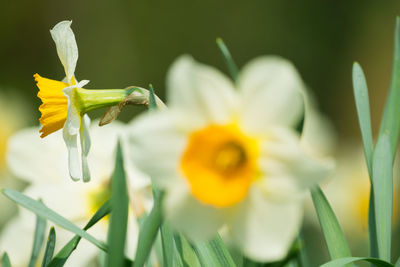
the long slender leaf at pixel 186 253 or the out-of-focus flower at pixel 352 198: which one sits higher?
the long slender leaf at pixel 186 253

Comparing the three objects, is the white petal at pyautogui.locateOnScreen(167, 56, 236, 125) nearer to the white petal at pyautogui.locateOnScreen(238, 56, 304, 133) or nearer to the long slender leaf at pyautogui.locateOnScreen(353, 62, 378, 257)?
the white petal at pyautogui.locateOnScreen(238, 56, 304, 133)

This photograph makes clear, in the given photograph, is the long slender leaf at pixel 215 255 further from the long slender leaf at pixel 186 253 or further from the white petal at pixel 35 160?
the white petal at pixel 35 160

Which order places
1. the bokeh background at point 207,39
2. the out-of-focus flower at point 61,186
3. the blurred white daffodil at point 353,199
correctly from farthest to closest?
the bokeh background at point 207,39, the blurred white daffodil at point 353,199, the out-of-focus flower at point 61,186

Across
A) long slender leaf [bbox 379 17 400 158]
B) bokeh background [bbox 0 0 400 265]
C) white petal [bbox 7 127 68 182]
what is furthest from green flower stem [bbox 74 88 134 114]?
bokeh background [bbox 0 0 400 265]

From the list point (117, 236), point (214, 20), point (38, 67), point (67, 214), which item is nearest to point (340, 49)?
point (214, 20)

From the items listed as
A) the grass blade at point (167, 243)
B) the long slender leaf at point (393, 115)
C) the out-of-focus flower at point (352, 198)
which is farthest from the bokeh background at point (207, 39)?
the grass blade at point (167, 243)

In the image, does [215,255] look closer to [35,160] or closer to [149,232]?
[149,232]

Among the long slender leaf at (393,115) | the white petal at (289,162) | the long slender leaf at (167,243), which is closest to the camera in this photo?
the white petal at (289,162)

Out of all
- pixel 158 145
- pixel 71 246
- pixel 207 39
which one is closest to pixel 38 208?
pixel 71 246

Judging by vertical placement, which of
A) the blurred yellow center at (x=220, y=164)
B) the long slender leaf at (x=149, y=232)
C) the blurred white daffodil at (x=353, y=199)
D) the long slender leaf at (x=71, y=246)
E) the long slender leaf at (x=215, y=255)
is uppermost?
the blurred yellow center at (x=220, y=164)
